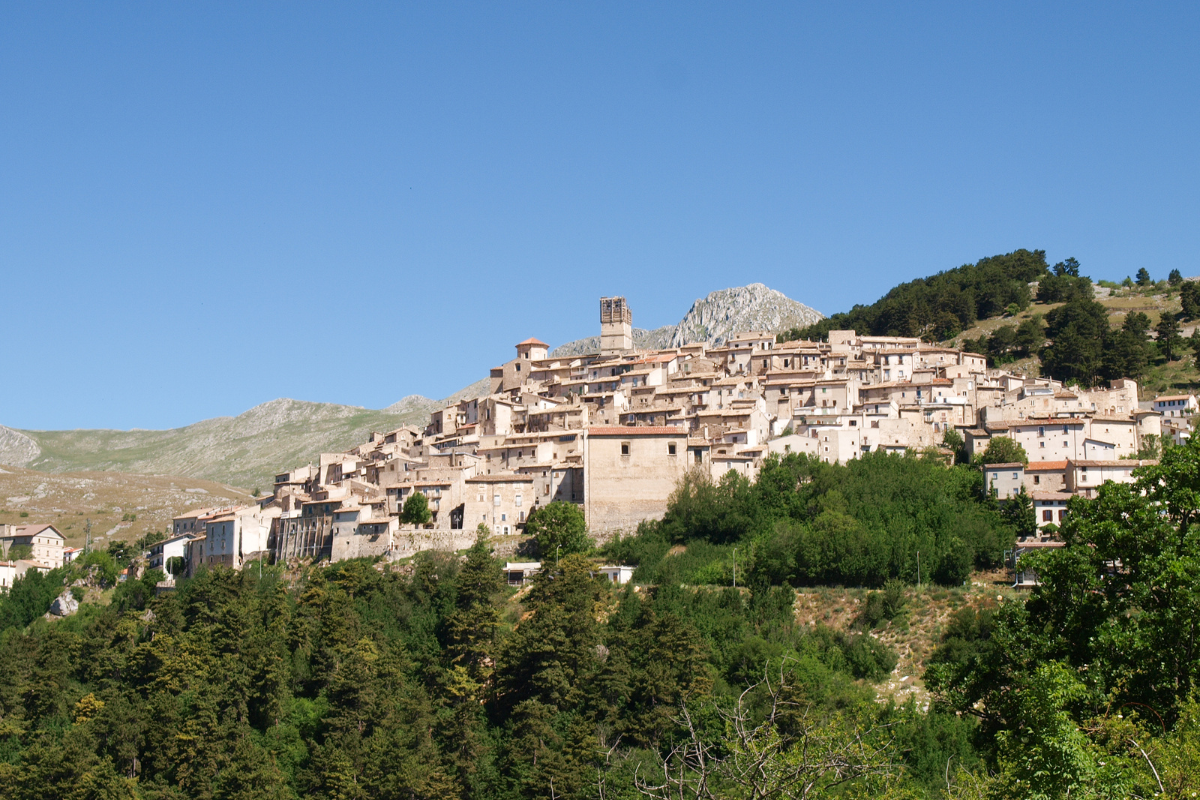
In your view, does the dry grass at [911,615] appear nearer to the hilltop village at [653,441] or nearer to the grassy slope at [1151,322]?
the hilltop village at [653,441]

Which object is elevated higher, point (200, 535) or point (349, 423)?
point (349, 423)

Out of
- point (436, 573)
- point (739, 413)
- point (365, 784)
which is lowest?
point (365, 784)

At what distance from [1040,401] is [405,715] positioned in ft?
115

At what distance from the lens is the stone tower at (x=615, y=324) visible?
302ft

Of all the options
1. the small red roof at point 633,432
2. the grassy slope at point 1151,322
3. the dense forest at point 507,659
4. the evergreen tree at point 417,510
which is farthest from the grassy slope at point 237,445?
the dense forest at point 507,659

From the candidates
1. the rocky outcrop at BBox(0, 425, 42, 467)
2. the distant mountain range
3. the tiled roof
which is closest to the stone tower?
the tiled roof

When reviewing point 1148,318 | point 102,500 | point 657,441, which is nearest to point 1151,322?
point 1148,318

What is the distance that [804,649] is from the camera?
4906 cm

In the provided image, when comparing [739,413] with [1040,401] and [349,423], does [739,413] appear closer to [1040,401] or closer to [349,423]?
[1040,401]

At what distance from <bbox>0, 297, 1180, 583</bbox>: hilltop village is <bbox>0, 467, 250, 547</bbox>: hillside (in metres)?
14.6

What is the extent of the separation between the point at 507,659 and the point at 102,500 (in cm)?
6772

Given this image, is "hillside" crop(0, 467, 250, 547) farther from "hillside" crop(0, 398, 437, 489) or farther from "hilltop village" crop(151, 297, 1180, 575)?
"hillside" crop(0, 398, 437, 489)

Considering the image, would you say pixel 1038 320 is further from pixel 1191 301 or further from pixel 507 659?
pixel 507 659

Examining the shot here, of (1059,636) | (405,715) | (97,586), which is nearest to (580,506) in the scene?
(405,715)
